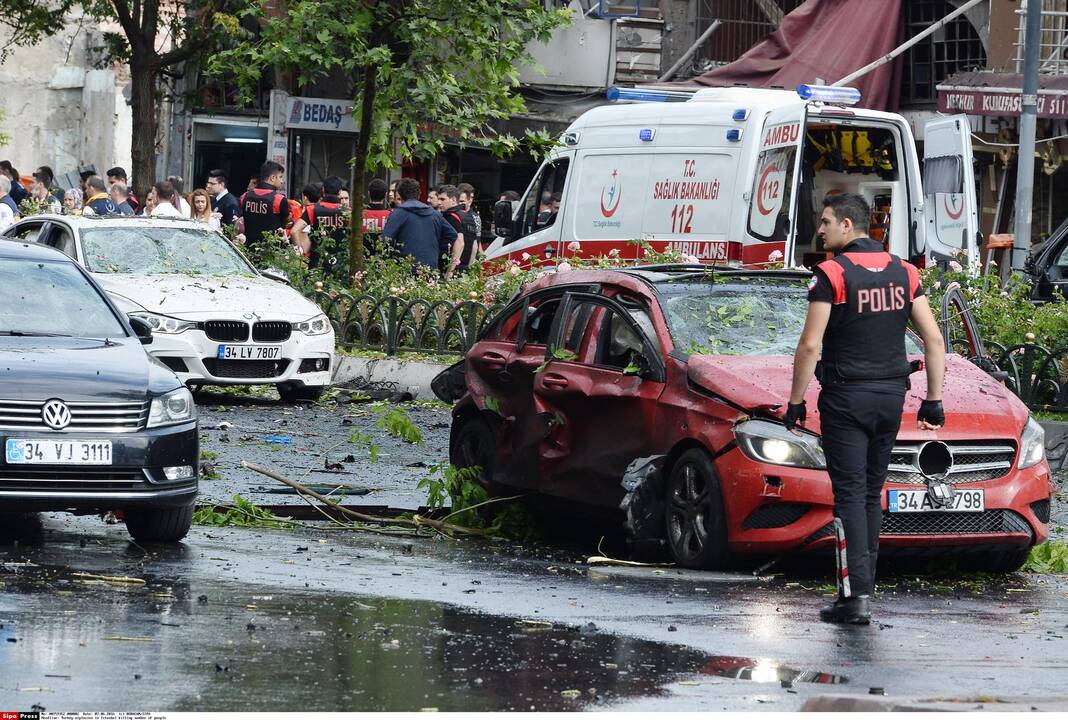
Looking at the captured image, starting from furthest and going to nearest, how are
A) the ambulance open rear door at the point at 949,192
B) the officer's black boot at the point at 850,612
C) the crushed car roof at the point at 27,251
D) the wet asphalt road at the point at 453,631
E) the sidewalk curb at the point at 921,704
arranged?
the ambulance open rear door at the point at 949,192 → the crushed car roof at the point at 27,251 → the officer's black boot at the point at 850,612 → the wet asphalt road at the point at 453,631 → the sidewalk curb at the point at 921,704

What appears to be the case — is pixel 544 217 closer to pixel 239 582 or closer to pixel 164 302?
pixel 164 302

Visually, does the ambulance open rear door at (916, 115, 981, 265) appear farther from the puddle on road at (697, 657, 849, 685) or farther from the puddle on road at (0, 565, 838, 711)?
the puddle on road at (697, 657, 849, 685)

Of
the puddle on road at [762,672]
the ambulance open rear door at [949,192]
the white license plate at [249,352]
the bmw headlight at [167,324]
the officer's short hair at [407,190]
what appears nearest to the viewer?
the puddle on road at [762,672]

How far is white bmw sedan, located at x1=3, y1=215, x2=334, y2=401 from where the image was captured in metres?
17.1

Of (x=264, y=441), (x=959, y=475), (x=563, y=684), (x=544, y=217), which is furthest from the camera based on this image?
(x=544, y=217)

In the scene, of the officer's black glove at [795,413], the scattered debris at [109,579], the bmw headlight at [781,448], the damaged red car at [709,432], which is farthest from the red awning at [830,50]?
the scattered debris at [109,579]

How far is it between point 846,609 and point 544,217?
13.8 metres

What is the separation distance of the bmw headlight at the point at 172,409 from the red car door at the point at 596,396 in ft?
6.46

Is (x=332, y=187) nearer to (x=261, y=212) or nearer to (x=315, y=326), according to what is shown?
(x=261, y=212)

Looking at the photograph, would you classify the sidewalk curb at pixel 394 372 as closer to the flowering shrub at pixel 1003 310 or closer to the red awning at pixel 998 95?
the flowering shrub at pixel 1003 310

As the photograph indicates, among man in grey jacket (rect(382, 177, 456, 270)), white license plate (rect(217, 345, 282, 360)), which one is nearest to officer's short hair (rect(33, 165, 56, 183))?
man in grey jacket (rect(382, 177, 456, 270))

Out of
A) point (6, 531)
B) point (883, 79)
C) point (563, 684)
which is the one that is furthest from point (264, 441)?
point (883, 79)

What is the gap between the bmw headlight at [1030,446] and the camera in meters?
9.51

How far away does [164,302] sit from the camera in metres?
17.1
